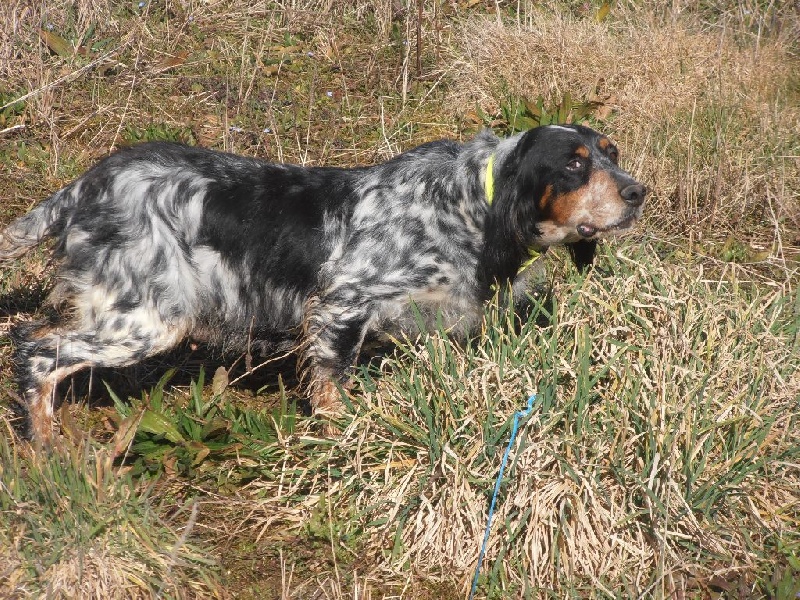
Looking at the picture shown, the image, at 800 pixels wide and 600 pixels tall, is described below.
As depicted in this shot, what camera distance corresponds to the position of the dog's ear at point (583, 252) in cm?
409

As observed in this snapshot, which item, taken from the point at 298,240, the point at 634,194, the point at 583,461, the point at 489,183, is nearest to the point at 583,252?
the point at 634,194

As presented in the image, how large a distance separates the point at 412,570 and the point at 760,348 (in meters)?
1.59

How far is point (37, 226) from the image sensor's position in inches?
166

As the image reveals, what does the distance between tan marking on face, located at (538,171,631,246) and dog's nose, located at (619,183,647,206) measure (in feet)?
0.07

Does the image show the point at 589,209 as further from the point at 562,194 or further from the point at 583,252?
the point at 583,252

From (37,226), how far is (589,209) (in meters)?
2.38

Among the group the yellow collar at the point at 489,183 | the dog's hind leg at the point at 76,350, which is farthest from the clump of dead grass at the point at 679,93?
the dog's hind leg at the point at 76,350

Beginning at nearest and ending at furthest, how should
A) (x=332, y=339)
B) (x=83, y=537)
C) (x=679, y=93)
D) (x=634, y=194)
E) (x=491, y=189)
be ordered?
(x=83, y=537) → (x=634, y=194) → (x=491, y=189) → (x=332, y=339) → (x=679, y=93)

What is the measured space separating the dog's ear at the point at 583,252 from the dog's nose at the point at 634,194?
0.29m

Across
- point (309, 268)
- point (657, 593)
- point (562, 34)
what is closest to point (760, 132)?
point (562, 34)

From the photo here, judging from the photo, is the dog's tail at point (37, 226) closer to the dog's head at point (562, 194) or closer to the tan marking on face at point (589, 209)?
the dog's head at point (562, 194)

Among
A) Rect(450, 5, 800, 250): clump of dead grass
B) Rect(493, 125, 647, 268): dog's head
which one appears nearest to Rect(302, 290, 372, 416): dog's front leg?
Rect(493, 125, 647, 268): dog's head

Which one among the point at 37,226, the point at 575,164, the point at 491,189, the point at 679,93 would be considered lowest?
the point at 679,93

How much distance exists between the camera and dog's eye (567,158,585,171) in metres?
3.91
